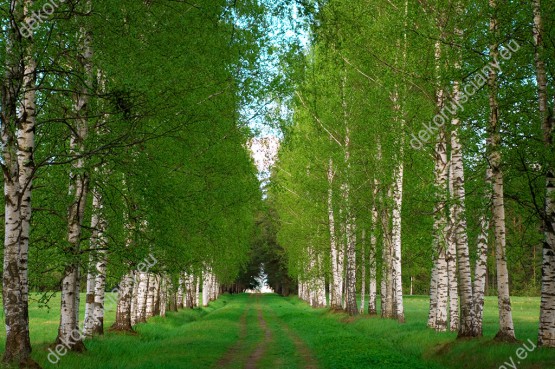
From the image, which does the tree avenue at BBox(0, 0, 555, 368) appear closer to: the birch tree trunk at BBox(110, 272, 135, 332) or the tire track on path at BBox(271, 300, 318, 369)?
the birch tree trunk at BBox(110, 272, 135, 332)

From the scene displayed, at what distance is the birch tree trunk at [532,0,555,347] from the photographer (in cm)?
1215

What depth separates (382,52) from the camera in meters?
21.3

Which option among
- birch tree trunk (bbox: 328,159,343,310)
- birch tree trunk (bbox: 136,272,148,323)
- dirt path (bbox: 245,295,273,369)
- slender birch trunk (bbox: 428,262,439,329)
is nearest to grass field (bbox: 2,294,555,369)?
dirt path (bbox: 245,295,273,369)

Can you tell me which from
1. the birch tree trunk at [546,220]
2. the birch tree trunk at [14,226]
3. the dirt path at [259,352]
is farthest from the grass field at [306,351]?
the birch tree trunk at [14,226]

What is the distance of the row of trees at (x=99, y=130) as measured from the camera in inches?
406

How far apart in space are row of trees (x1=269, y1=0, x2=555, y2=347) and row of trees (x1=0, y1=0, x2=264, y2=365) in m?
3.32

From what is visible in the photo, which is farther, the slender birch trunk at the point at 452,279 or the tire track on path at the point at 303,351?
the slender birch trunk at the point at 452,279

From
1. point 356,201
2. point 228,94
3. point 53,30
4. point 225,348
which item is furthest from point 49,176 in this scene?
point 356,201

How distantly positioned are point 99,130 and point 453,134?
1006 centimetres

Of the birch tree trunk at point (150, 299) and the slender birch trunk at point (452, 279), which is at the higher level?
the slender birch trunk at point (452, 279)

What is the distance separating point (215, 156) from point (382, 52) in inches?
319

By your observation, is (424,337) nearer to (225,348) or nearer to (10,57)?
(225,348)

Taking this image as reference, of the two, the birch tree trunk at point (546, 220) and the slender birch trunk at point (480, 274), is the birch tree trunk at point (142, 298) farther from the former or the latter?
the birch tree trunk at point (546, 220)

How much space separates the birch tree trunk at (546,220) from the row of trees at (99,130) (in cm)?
761
